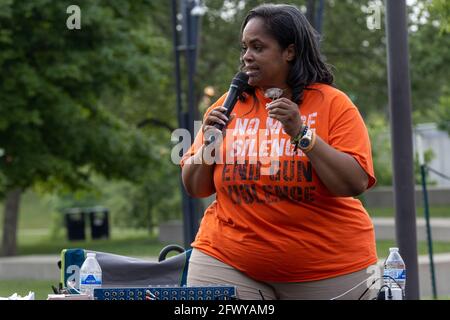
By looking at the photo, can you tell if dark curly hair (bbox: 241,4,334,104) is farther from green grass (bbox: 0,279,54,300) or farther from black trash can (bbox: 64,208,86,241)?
black trash can (bbox: 64,208,86,241)

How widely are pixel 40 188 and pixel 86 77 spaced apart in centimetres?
601

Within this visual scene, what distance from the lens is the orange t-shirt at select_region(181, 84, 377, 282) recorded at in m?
3.67

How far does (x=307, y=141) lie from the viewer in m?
3.54

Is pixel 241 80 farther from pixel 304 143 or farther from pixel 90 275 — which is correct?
pixel 90 275

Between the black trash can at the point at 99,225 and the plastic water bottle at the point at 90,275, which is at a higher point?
the plastic water bottle at the point at 90,275

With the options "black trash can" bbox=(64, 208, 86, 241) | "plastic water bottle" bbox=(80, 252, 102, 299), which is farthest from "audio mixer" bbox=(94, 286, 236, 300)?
"black trash can" bbox=(64, 208, 86, 241)

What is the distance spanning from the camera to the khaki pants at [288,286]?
12.2 feet

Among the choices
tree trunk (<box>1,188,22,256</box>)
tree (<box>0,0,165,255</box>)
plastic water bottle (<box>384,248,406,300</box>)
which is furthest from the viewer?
tree trunk (<box>1,188,22,256</box>)

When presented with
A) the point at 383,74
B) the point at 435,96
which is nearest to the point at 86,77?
the point at 383,74

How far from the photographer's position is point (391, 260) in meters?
3.95

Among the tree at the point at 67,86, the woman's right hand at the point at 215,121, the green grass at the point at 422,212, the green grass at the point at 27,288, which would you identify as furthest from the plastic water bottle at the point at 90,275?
the green grass at the point at 422,212

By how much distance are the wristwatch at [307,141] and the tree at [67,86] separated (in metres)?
16.5

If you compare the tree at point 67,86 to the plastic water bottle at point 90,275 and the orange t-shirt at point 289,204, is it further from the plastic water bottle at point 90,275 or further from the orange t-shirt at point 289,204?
the orange t-shirt at point 289,204

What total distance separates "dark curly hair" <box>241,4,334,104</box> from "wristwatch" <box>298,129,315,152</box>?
0.92ft
